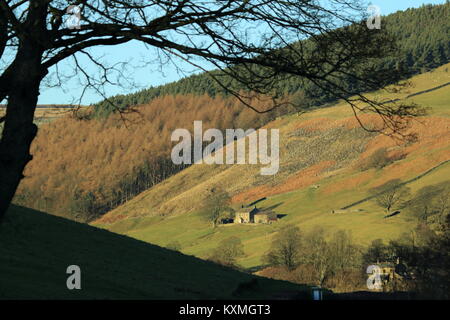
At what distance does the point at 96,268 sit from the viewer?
28.8m

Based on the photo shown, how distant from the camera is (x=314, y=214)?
520 feet

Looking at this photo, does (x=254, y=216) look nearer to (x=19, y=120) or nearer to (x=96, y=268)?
(x=96, y=268)

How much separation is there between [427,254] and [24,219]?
31.1 metres

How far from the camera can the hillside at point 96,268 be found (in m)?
22.3

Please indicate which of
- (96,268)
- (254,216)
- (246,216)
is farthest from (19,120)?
(246,216)

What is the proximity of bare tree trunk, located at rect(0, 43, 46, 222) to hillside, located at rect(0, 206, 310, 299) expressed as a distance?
6133 mm

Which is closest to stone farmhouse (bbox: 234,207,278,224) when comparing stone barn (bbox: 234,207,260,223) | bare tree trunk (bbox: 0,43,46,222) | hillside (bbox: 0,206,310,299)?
stone barn (bbox: 234,207,260,223)

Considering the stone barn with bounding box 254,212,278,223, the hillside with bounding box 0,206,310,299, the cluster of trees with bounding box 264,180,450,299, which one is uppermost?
the stone barn with bounding box 254,212,278,223

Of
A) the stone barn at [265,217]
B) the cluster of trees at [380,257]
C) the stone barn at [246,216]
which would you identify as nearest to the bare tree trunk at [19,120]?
the cluster of trees at [380,257]

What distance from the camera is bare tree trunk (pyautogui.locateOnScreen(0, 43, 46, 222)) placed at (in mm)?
11195

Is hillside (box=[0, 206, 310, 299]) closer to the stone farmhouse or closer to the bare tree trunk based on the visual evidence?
the bare tree trunk

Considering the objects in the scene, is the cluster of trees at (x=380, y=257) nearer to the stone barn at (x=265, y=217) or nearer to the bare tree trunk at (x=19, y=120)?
the bare tree trunk at (x=19, y=120)

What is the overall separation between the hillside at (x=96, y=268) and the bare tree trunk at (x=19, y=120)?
20.1 feet
